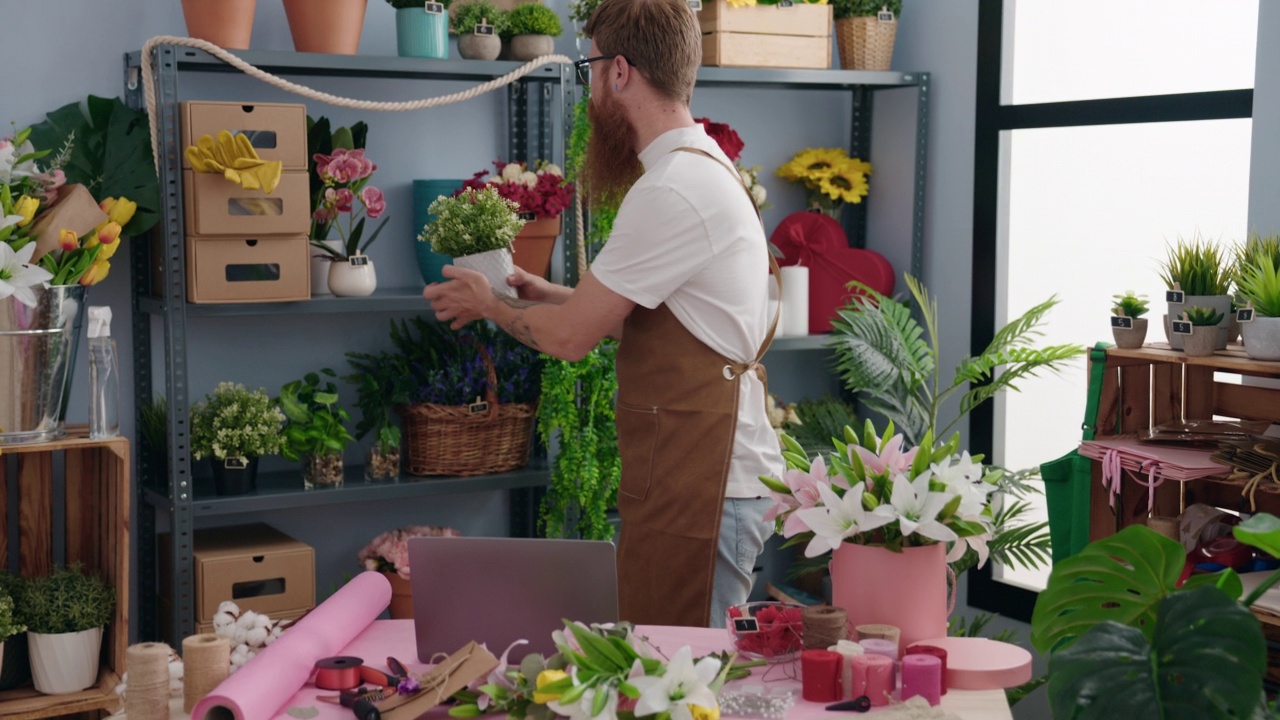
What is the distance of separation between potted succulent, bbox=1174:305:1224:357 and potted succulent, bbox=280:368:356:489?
1976 millimetres

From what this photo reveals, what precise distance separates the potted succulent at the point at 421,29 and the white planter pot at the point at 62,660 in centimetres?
160

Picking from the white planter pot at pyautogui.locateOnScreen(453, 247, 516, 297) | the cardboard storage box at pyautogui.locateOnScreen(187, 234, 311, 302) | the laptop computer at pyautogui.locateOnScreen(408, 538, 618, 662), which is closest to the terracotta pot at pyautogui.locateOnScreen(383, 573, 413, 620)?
the cardboard storage box at pyautogui.locateOnScreen(187, 234, 311, 302)

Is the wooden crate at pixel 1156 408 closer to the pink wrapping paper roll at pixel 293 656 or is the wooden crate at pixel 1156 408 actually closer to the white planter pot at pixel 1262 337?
the white planter pot at pixel 1262 337

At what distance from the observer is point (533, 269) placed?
3.43 m

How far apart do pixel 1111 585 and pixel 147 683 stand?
1282 millimetres

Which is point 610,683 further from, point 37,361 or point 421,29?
point 421,29

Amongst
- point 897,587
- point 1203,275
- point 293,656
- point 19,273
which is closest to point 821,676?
point 897,587

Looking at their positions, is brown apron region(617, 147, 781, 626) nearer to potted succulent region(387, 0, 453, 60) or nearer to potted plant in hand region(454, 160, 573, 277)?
potted plant in hand region(454, 160, 573, 277)

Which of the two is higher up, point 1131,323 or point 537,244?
point 537,244

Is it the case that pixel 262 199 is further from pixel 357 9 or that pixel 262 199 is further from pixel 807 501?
pixel 807 501

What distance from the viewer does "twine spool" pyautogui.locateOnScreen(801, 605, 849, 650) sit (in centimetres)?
176

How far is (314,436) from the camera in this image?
328cm

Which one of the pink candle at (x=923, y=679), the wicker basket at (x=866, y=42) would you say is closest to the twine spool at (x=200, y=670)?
the pink candle at (x=923, y=679)

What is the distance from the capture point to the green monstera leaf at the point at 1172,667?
1385 mm
